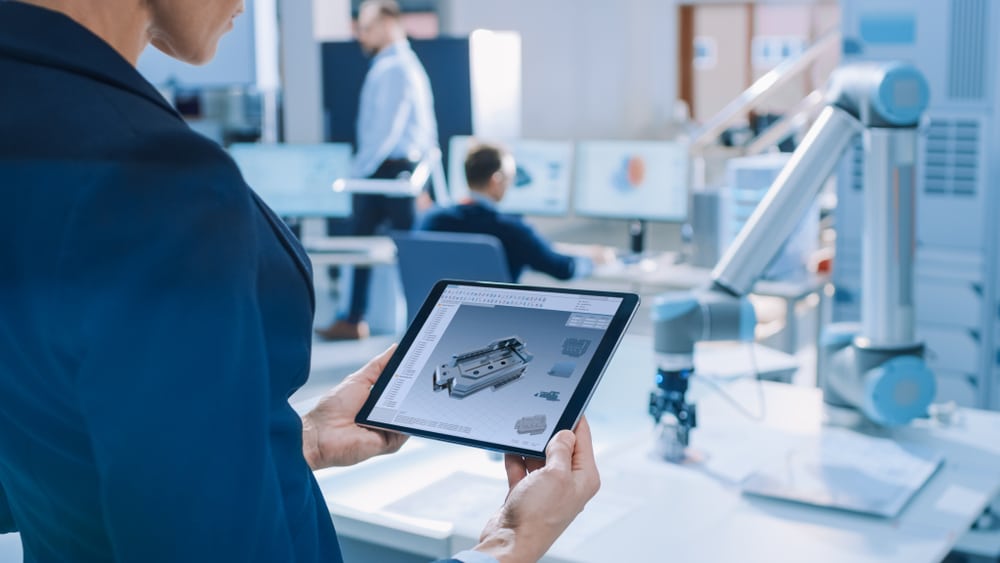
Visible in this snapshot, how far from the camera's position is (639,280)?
4020 millimetres

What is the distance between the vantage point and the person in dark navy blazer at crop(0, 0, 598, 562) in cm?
61

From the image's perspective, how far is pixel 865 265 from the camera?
1831mm

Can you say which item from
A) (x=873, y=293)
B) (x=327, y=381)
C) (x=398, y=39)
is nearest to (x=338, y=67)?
(x=398, y=39)

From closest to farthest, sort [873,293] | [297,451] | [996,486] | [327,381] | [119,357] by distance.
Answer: [119,357], [297,451], [996,486], [873,293], [327,381]

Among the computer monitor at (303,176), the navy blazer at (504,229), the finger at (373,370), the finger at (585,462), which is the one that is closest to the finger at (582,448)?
the finger at (585,462)

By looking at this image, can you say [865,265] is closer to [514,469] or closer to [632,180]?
[514,469]

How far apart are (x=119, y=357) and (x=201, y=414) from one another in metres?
0.06

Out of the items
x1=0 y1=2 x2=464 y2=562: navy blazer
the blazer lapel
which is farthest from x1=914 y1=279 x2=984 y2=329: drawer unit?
x1=0 y1=2 x2=464 y2=562: navy blazer

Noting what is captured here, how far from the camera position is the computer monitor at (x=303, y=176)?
476cm

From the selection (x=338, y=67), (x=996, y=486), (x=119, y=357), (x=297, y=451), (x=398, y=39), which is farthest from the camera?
(x=338, y=67)

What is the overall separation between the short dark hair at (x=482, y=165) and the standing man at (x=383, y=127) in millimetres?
1643

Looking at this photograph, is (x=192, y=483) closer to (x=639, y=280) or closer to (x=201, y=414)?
(x=201, y=414)

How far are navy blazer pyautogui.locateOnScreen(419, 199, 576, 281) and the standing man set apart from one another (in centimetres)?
165

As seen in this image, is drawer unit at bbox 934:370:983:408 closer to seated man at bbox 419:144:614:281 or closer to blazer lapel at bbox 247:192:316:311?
seated man at bbox 419:144:614:281
